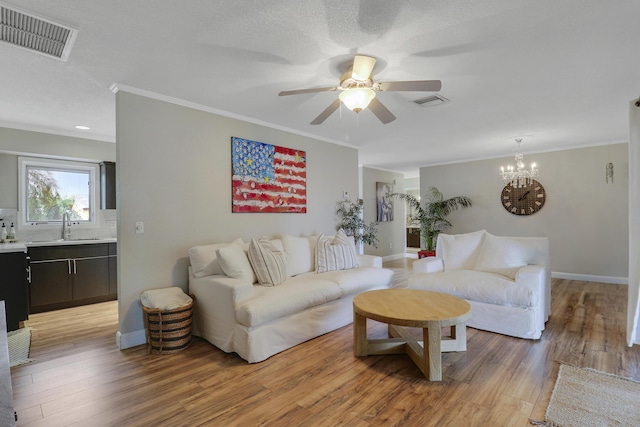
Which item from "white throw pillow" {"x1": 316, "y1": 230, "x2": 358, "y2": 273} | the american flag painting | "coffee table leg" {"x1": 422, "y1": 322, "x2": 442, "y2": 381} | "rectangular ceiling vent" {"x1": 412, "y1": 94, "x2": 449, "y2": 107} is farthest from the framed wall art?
"coffee table leg" {"x1": 422, "y1": 322, "x2": 442, "y2": 381}

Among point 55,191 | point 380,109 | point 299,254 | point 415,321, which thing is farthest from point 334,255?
point 55,191

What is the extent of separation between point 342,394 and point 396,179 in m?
7.32

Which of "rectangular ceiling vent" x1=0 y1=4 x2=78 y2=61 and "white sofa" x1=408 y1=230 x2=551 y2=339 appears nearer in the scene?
"rectangular ceiling vent" x1=0 y1=4 x2=78 y2=61

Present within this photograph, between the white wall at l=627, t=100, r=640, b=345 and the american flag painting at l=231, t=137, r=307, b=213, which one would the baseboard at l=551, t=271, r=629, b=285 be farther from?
the american flag painting at l=231, t=137, r=307, b=213

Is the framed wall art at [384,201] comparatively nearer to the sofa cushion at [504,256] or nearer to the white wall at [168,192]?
the sofa cushion at [504,256]

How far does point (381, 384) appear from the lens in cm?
220

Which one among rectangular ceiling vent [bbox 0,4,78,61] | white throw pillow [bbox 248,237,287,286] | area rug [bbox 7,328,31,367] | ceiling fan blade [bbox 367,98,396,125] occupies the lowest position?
area rug [bbox 7,328,31,367]

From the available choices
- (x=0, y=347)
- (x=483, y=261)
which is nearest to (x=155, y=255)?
(x=0, y=347)

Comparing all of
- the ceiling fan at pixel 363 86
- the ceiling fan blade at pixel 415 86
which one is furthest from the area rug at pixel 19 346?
the ceiling fan blade at pixel 415 86

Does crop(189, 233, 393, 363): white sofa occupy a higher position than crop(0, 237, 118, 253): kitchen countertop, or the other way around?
crop(0, 237, 118, 253): kitchen countertop

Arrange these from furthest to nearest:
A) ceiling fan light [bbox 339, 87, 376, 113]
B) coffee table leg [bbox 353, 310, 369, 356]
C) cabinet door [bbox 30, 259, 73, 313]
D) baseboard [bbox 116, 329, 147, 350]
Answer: cabinet door [bbox 30, 259, 73, 313] < baseboard [bbox 116, 329, 147, 350] < coffee table leg [bbox 353, 310, 369, 356] < ceiling fan light [bbox 339, 87, 376, 113]

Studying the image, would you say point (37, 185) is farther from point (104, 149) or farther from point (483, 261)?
point (483, 261)

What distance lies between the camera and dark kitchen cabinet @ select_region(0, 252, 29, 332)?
→ 3075 mm

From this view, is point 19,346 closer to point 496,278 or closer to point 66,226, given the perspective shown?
point 66,226
